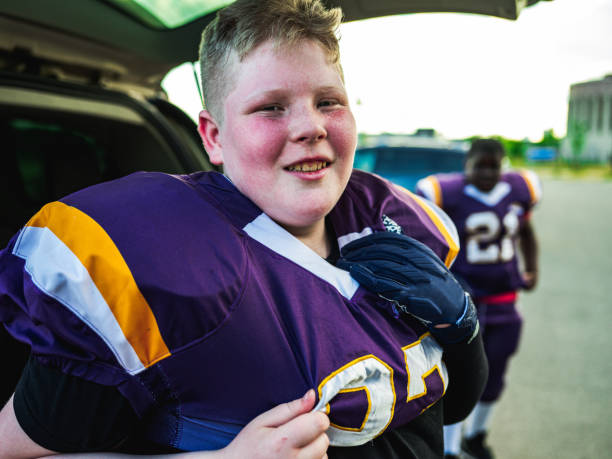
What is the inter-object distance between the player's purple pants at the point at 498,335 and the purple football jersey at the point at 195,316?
99.6 inches

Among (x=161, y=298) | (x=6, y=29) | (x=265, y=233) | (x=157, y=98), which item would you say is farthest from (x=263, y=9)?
(x=157, y=98)

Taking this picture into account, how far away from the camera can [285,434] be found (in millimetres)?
837

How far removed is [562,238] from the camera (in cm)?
1026

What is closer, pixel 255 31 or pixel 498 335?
pixel 255 31

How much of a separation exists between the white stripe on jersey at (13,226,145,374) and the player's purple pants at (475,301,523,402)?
2931 mm

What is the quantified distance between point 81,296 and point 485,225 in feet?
9.94

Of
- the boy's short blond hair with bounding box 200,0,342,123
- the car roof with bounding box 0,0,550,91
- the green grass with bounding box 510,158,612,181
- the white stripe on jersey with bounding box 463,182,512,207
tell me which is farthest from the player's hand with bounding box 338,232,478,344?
the green grass with bounding box 510,158,612,181

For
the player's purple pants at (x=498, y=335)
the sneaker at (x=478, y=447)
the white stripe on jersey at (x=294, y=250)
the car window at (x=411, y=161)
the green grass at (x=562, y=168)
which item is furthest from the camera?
the green grass at (x=562, y=168)

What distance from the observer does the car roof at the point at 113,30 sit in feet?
4.55

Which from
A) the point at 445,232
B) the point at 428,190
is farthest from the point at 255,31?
the point at 428,190

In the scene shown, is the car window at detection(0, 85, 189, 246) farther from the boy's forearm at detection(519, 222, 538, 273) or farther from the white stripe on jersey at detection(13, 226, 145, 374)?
the boy's forearm at detection(519, 222, 538, 273)

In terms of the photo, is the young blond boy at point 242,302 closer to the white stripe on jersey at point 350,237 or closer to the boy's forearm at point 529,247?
the white stripe on jersey at point 350,237

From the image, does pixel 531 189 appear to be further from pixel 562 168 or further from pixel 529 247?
pixel 562 168

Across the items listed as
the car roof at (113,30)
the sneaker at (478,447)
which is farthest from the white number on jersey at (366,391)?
the sneaker at (478,447)
